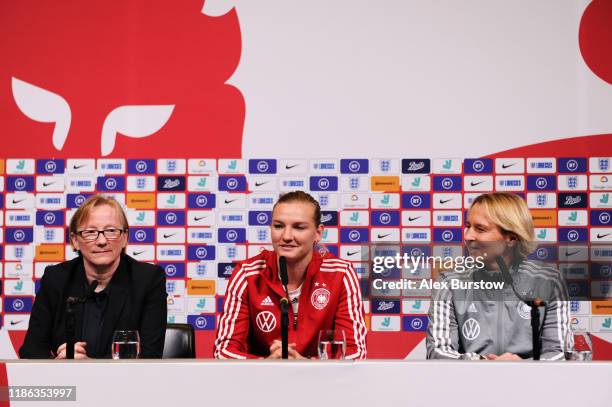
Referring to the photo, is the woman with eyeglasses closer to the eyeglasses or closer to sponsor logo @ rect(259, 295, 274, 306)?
the eyeglasses

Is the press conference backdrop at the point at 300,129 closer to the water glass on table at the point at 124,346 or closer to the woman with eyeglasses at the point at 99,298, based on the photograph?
the woman with eyeglasses at the point at 99,298

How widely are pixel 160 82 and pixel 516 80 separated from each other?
1764 mm

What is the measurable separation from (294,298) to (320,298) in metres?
0.09

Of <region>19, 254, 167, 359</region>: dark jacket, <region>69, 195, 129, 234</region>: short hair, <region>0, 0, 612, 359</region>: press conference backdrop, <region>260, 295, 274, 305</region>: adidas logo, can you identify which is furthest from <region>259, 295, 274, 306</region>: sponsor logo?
<region>0, 0, 612, 359</region>: press conference backdrop

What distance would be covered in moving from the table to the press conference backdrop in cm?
224

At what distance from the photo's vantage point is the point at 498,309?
4.98 ft

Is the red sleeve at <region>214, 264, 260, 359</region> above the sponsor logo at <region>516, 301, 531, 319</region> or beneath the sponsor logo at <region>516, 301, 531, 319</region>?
beneath

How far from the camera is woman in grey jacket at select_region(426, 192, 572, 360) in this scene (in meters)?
1.49

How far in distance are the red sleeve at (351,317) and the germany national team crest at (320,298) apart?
54mm

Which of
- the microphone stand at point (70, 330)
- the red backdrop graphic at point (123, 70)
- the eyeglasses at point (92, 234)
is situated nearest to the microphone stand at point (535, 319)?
the microphone stand at point (70, 330)

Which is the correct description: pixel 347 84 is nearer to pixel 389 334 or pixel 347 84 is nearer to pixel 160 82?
pixel 160 82

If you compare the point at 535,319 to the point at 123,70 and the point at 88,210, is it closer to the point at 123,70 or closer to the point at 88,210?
the point at 88,210

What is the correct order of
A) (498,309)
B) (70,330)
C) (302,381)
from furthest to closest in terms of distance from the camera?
(70,330) < (498,309) < (302,381)

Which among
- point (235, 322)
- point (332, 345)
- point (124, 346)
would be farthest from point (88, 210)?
point (332, 345)
